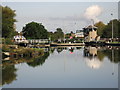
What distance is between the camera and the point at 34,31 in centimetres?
14062

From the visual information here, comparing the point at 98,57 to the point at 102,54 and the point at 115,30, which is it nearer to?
the point at 102,54

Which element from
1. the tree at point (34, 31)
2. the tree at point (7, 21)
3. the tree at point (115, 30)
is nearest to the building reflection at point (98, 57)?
the tree at point (7, 21)

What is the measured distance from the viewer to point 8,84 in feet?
57.9

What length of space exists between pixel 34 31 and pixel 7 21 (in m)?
72.1

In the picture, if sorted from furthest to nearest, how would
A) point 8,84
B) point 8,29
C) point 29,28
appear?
1. point 29,28
2. point 8,29
3. point 8,84

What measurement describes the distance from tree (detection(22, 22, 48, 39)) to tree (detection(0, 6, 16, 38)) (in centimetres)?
6395

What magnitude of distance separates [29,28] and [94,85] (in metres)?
126

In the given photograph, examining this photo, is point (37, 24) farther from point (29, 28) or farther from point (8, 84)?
point (8, 84)

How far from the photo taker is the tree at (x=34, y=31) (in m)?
139

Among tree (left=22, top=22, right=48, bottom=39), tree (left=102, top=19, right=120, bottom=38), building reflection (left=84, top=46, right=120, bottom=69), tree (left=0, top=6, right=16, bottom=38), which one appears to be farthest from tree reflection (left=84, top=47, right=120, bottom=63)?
tree (left=22, top=22, right=48, bottom=39)

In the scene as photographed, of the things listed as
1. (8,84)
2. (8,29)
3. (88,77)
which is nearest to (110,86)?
(88,77)

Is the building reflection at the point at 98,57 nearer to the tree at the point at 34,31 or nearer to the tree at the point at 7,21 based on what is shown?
the tree at the point at 7,21

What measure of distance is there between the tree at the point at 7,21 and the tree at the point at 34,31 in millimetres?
63949

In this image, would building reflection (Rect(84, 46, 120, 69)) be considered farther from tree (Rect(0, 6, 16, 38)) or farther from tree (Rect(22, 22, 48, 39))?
tree (Rect(22, 22, 48, 39))
